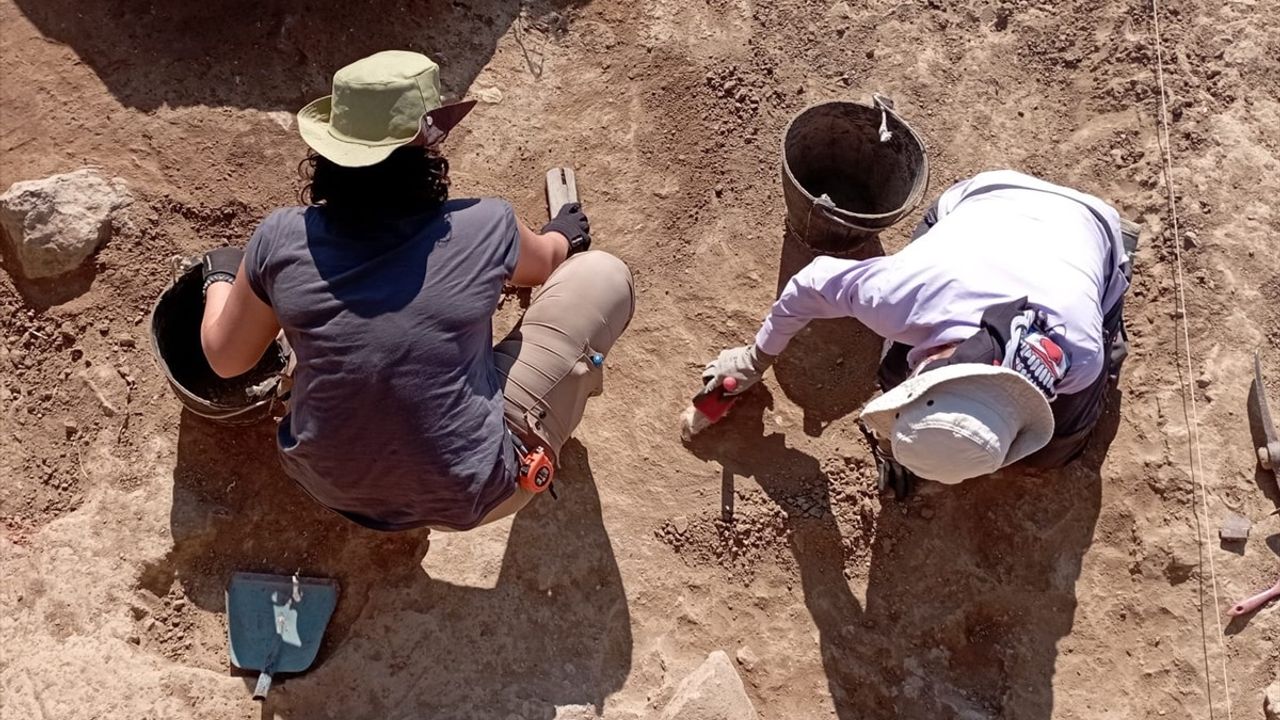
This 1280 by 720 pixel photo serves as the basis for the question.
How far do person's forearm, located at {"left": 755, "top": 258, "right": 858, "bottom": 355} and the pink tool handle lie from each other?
1.52m

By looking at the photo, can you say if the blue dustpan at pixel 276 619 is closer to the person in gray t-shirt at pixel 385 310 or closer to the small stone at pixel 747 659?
the person in gray t-shirt at pixel 385 310

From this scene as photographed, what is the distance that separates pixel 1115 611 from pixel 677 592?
136 centimetres

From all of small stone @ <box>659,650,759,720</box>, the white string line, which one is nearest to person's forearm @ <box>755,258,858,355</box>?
small stone @ <box>659,650,759,720</box>

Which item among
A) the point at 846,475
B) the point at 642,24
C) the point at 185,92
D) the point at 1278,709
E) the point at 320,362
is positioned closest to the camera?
the point at 320,362

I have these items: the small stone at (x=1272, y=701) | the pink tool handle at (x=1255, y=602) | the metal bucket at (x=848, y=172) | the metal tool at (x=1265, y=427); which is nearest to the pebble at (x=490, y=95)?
the metal bucket at (x=848, y=172)

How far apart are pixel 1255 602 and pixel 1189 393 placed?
2.16ft

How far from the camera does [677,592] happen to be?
278 centimetres

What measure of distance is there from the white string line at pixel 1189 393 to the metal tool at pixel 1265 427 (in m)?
0.18

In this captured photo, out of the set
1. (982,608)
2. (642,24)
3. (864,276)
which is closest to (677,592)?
(982,608)

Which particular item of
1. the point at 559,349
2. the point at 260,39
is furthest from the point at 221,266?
the point at 260,39

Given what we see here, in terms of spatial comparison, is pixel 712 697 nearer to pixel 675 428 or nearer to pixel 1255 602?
pixel 675 428

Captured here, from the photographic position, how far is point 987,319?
2029 millimetres

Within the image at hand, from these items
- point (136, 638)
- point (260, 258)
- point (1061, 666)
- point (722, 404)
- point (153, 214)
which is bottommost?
point (1061, 666)

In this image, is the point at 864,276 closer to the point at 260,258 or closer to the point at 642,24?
the point at 260,258
